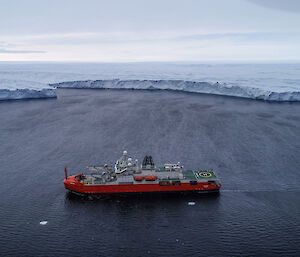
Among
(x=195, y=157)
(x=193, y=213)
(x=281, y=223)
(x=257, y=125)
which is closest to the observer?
(x=281, y=223)

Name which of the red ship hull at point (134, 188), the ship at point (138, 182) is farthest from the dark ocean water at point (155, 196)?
the ship at point (138, 182)

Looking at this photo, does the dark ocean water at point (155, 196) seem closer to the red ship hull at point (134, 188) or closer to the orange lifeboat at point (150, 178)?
the red ship hull at point (134, 188)

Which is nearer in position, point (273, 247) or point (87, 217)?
point (273, 247)

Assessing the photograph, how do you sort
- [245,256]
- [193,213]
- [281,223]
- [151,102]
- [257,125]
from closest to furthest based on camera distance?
1. [245,256]
2. [281,223]
3. [193,213]
4. [257,125]
5. [151,102]

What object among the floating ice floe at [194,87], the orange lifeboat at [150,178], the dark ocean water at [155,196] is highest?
the floating ice floe at [194,87]

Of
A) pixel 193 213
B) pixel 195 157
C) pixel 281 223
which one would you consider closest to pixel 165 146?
pixel 195 157

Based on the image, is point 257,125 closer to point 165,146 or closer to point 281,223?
point 165,146

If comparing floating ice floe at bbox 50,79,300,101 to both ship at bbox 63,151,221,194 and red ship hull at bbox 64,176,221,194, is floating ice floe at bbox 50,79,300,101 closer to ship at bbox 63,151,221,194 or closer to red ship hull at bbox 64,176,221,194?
ship at bbox 63,151,221,194

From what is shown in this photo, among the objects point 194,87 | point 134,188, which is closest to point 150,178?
point 134,188
